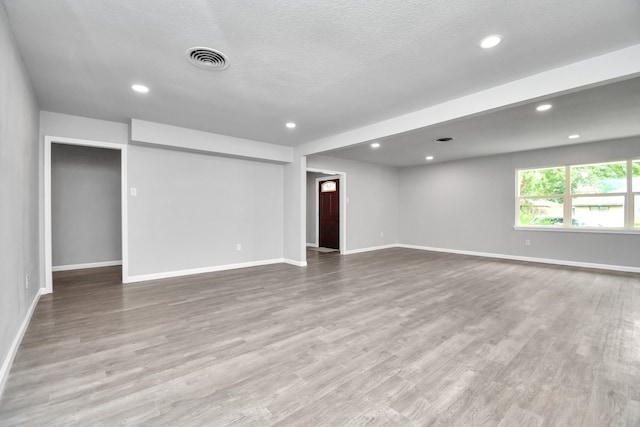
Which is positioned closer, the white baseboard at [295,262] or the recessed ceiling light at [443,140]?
the recessed ceiling light at [443,140]

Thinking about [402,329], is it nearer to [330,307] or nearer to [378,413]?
[330,307]

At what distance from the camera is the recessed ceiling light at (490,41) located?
223 cm

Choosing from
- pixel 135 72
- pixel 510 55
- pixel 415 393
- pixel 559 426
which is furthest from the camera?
pixel 135 72

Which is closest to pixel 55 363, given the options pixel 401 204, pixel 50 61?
pixel 50 61

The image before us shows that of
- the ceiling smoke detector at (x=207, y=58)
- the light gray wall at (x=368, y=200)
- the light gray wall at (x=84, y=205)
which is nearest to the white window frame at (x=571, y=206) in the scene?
the light gray wall at (x=368, y=200)

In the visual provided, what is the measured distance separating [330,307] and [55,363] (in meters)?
2.50

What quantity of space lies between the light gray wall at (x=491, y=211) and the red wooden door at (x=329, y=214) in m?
2.25

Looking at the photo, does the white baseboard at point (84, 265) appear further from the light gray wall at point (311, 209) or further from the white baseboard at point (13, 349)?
the light gray wall at point (311, 209)

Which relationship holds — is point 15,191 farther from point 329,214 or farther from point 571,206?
point 571,206

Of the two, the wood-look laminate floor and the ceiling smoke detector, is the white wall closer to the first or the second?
the wood-look laminate floor

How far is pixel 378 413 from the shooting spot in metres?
1.65

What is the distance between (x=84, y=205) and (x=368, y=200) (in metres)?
6.72

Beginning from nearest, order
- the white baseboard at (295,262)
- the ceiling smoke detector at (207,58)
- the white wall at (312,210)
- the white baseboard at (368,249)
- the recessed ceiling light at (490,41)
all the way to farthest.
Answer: the recessed ceiling light at (490,41), the ceiling smoke detector at (207,58), the white baseboard at (295,262), the white baseboard at (368,249), the white wall at (312,210)

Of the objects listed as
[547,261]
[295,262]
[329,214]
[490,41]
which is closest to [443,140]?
[490,41]
